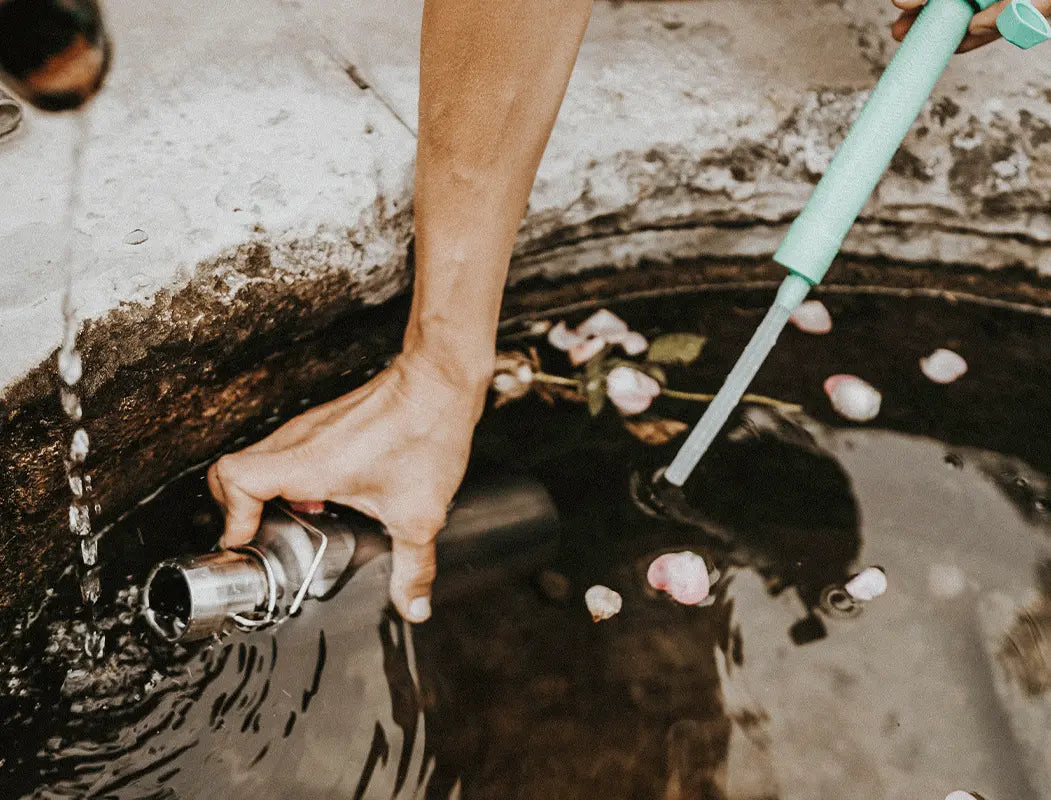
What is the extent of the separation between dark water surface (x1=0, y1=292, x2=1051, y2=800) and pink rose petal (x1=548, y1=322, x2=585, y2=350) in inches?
6.5

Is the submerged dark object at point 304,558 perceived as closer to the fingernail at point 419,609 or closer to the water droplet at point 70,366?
the fingernail at point 419,609

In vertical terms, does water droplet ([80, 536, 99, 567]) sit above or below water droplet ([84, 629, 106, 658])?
above

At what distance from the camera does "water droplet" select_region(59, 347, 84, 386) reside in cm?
131

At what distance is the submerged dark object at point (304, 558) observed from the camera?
4.15 ft

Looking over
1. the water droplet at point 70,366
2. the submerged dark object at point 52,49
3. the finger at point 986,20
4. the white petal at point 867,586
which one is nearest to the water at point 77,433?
the water droplet at point 70,366

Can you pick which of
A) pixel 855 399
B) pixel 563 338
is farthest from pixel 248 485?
pixel 855 399

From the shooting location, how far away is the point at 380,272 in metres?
1.68

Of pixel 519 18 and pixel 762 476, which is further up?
pixel 519 18

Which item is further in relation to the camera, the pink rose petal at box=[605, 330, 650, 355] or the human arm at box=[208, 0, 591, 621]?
the pink rose petal at box=[605, 330, 650, 355]

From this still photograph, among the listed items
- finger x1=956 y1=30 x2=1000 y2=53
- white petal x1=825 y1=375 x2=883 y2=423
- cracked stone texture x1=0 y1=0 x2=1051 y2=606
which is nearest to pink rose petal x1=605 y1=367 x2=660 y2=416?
cracked stone texture x1=0 y1=0 x2=1051 y2=606

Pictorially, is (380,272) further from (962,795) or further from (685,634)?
(962,795)

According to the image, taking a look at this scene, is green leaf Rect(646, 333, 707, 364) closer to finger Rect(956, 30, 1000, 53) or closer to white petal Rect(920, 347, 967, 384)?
white petal Rect(920, 347, 967, 384)

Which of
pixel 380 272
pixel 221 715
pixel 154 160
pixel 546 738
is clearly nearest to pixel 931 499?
pixel 546 738

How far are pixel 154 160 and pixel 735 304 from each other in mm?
1286
